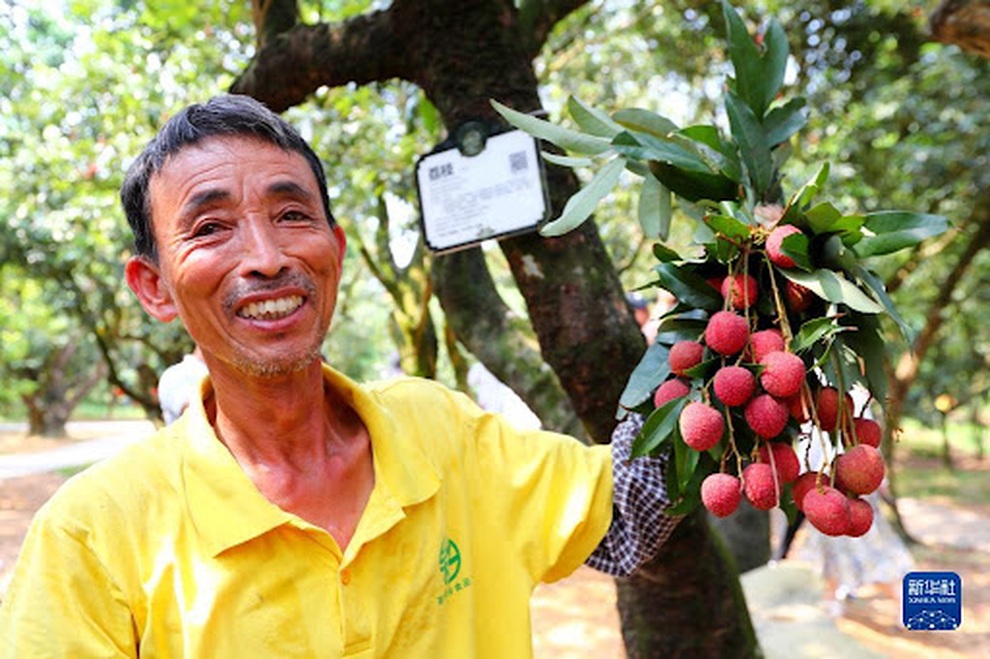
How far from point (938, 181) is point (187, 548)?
667 centimetres

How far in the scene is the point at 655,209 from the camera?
1558 millimetres

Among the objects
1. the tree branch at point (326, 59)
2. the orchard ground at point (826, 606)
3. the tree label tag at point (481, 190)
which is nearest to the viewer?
the tree label tag at point (481, 190)

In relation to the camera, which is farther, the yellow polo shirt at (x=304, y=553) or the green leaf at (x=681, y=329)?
the green leaf at (x=681, y=329)

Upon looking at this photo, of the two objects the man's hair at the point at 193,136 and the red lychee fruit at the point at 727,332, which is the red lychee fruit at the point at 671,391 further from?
the man's hair at the point at 193,136

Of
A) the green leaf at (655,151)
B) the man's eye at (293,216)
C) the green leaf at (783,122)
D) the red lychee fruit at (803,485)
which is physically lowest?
the red lychee fruit at (803,485)

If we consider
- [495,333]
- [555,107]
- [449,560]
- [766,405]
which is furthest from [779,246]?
[555,107]

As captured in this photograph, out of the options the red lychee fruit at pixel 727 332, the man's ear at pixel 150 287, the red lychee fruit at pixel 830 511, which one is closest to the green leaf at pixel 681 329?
the red lychee fruit at pixel 727 332

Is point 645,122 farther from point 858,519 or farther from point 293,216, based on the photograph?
point 858,519

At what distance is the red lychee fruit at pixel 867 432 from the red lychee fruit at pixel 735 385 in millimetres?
182

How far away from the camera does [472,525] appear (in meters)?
1.49

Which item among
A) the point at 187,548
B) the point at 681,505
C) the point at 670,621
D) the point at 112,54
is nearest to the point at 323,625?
the point at 187,548

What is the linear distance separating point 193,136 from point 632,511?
3.20 feet

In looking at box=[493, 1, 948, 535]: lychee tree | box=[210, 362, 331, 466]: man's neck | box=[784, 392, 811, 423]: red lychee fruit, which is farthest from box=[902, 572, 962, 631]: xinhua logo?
box=[210, 362, 331, 466]: man's neck

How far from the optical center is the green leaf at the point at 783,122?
1.56 metres
